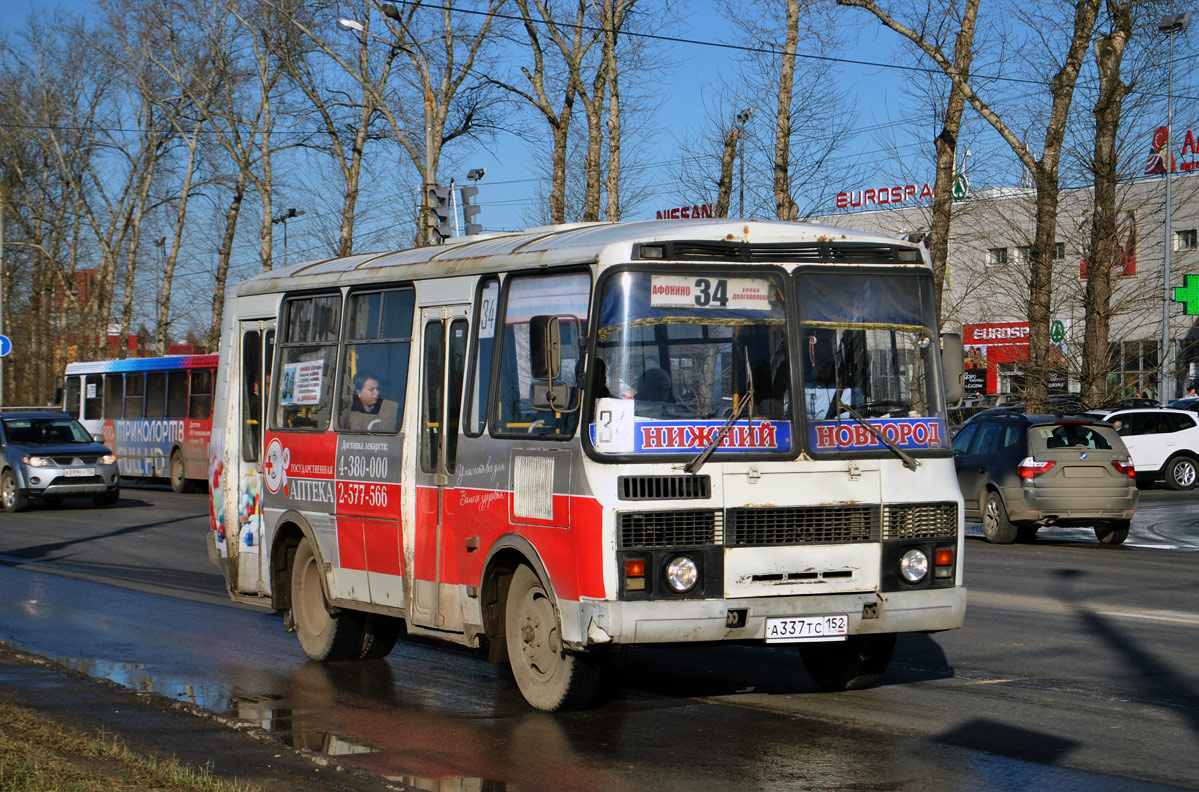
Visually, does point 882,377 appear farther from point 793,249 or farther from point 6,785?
point 6,785

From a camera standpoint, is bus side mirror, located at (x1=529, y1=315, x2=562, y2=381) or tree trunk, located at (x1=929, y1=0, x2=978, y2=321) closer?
bus side mirror, located at (x1=529, y1=315, x2=562, y2=381)

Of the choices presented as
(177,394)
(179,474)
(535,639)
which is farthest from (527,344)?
(177,394)

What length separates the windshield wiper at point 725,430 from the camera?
7816 mm

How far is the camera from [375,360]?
1036 cm

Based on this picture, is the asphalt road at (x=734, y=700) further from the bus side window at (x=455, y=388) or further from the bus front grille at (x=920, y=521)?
the bus side window at (x=455, y=388)

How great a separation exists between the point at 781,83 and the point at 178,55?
28.7 meters

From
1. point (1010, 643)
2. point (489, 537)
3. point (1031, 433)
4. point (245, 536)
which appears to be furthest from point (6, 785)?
point (1031, 433)

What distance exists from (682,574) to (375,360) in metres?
3.44

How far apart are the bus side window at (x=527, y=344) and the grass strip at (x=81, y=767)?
2.62 m

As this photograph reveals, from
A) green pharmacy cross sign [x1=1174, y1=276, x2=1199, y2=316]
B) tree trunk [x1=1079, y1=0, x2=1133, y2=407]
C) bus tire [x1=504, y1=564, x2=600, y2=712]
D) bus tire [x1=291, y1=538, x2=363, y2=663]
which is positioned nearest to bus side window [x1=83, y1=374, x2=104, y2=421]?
tree trunk [x1=1079, y1=0, x2=1133, y2=407]

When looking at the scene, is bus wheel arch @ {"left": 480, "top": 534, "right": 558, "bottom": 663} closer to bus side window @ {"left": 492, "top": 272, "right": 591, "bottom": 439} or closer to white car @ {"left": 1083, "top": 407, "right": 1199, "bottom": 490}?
bus side window @ {"left": 492, "top": 272, "right": 591, "bottom": 439}

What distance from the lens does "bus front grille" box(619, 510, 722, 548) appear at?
25.4 feet

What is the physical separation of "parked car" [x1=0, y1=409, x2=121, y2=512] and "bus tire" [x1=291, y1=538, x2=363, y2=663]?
1866cm

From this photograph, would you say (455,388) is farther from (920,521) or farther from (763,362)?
(920,521)
